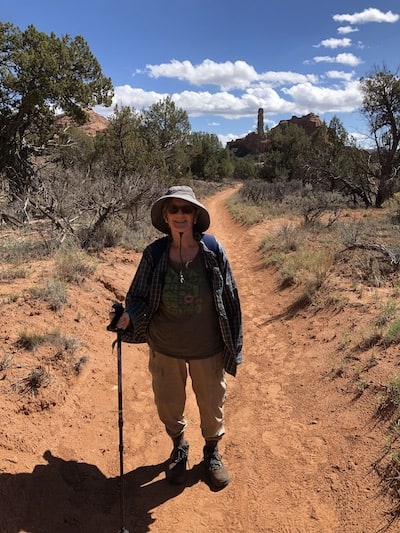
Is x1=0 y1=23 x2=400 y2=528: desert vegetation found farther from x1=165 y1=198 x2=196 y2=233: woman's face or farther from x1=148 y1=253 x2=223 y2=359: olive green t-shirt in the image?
x1=165 y1=198 x2=196 y2=233: woman's face

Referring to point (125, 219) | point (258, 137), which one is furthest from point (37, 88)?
point (258, 137)

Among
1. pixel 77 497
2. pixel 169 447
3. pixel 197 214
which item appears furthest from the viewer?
pixel 169 447

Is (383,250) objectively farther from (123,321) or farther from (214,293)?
(123,321)

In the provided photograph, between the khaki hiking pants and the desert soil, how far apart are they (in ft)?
1.71

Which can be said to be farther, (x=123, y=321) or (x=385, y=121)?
(x=385, y=121)

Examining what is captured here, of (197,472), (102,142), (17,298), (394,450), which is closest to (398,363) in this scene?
(394,450)

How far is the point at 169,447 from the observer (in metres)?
3.69

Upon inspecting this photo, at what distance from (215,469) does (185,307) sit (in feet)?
4.37

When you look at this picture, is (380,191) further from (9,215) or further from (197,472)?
(197,472)

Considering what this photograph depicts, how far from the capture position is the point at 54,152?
1930cm

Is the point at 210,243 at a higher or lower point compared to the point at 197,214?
lower

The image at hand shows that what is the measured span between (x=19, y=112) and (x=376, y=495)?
680 inches

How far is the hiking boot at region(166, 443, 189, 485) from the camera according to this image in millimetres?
3227

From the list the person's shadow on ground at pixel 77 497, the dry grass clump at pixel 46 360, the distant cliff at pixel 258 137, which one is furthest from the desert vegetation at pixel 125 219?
the distant cliff at pixel 258 137
